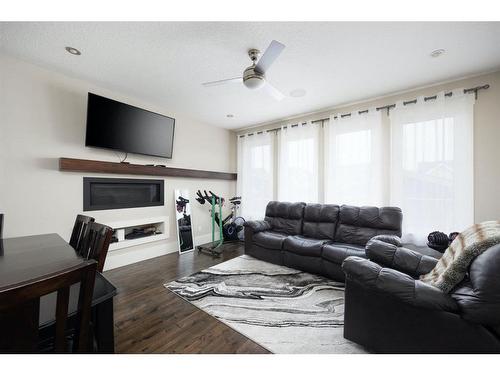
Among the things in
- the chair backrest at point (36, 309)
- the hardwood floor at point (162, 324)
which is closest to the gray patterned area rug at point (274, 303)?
the hardwood floor at point (162, 324)

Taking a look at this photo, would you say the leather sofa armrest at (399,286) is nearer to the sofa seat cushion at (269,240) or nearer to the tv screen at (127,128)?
the sofa seat cushion at (269,240)

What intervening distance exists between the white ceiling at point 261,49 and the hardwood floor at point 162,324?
2422 millimetres

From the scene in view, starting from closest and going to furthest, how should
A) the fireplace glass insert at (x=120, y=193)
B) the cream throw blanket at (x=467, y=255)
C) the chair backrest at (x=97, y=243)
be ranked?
the cream throw blanket at (x=467, y=255), the chair backrest at (x=97, y=243), the fireplace glass insert at (x=120, y=193)

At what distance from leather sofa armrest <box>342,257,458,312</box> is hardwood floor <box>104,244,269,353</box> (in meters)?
0.90

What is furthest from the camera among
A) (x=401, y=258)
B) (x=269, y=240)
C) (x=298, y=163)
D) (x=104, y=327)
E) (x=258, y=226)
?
(x=298, y=163)

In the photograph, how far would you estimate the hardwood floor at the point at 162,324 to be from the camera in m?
1.59

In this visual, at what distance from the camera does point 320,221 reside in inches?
132

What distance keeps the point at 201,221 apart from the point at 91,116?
8.63ft

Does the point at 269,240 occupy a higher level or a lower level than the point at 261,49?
lower

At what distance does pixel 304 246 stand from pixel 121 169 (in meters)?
2.89

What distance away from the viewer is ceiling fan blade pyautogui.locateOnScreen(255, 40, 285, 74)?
5.49 ft

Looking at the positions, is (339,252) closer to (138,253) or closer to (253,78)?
(253,78)

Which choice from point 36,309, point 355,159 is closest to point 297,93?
point 355,159
